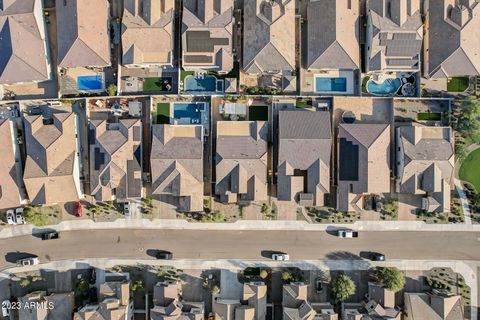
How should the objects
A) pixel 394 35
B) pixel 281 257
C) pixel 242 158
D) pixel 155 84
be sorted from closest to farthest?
pixel 394 35 → pixel 242 158 → pixel 281 257 → pixel 155 84

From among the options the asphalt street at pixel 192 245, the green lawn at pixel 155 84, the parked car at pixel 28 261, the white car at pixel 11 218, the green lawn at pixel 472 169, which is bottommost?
the parked car at pixel 28 261

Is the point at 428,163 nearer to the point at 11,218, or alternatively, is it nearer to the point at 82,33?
the point at 82,33

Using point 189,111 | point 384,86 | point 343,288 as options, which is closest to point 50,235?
point 189,111

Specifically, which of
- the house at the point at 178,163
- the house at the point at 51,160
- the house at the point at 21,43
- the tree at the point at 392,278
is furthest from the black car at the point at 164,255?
the tree at the point at 392,278

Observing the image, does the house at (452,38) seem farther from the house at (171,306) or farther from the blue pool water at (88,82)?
the blue pool water at (88,82)

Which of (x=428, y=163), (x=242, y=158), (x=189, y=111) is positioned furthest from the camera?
(x=189, y=111)

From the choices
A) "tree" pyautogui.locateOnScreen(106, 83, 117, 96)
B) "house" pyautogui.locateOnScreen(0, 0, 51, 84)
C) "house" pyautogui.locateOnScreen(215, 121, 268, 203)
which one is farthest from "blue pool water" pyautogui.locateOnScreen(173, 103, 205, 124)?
"house" pyautogui.locateOnScreen(0, 0, 51, 84)
